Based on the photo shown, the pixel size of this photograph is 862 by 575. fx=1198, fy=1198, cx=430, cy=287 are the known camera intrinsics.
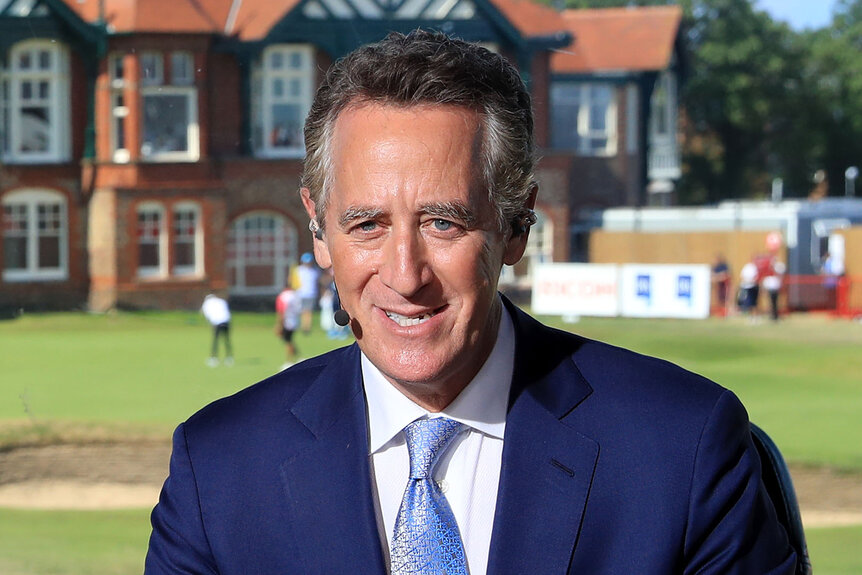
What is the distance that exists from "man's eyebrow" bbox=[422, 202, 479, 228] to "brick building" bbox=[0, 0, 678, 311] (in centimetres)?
319

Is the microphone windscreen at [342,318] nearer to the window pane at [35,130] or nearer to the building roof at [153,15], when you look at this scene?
the building roof at [153,15]

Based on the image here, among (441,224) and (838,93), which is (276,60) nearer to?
(441,224)

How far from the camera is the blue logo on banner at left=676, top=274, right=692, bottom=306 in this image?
9.55 meters

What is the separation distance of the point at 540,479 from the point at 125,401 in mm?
6165

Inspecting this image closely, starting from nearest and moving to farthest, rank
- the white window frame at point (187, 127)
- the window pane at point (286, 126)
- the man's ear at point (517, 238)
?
the man's ear at point (517, 238) < the white window frame at point (187, 127) < the window pane at point (286, 126)

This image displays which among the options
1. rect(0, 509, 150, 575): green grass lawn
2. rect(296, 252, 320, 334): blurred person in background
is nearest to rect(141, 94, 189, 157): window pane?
rect(296, 252, 320, 334): blurred person in background

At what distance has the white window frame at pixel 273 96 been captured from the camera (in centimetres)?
497

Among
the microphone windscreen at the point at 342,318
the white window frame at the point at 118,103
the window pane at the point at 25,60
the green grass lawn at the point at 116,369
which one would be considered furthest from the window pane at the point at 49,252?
the microphone windscreen at the point at 342,318

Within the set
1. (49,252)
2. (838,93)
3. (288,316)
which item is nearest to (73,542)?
(49,252)

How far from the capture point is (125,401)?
718 cm

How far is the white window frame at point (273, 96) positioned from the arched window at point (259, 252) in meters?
0.68

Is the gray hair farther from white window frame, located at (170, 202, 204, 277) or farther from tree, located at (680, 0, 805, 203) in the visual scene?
tree, located at (680, 0, 805, 203)

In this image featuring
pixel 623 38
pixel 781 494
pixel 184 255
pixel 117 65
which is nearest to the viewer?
pixel 781 494

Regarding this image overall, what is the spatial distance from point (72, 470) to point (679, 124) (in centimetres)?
588
